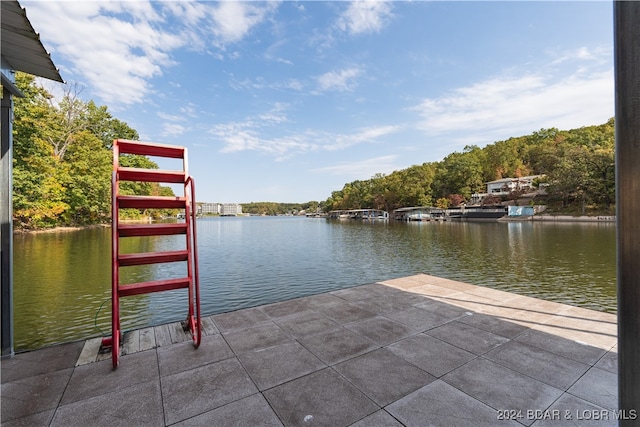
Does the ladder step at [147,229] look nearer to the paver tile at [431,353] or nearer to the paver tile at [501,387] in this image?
the paver tile at [431,353]

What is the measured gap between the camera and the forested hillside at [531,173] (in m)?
40.6

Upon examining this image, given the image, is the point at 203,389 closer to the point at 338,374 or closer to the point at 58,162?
the point at 338,374

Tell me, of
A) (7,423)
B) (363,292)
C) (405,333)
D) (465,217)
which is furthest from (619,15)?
(465,217)

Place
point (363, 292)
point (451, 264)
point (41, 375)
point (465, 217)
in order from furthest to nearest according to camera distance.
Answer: point (465, 217)
point (451, 264)
point (363, 292)
point (41, 375)

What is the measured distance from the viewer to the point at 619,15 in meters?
1.30

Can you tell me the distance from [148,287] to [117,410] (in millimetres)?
1444

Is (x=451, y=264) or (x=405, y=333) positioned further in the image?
(x=451, y=264)

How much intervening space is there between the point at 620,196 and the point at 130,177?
4.68 m

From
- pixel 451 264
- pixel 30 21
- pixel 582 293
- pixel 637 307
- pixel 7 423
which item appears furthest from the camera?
pixel 451 264

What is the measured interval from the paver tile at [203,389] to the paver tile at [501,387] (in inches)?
74.8

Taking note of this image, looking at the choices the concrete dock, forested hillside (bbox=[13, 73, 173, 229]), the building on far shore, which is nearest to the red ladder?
the concrete dock

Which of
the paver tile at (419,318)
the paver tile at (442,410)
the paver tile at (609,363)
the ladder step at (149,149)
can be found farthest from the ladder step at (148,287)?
the paver tile at (609,363)

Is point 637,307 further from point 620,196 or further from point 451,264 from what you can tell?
point 451,264

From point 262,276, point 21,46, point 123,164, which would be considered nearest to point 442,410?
point 21,46
